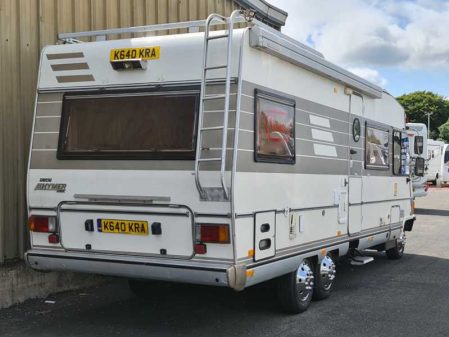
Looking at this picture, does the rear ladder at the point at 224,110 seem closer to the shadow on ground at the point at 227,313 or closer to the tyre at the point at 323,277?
the shadow on ground at the point at 227,313

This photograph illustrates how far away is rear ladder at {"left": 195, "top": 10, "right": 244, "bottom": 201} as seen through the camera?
4.84 m

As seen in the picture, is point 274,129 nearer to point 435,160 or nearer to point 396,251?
point 396,251

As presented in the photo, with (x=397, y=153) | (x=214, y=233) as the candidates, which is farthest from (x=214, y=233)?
(x=397, y=153)

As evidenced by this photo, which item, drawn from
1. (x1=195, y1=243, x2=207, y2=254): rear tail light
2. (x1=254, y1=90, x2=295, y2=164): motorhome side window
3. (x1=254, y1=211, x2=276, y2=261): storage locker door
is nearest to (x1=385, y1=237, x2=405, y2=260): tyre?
(x1=254, y1=90, x2=295, y2=164): motorhome side window

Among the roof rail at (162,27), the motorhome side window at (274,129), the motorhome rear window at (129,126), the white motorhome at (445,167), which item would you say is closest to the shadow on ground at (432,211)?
the white motorhome at (445,167)

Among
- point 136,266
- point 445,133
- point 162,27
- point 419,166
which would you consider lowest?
point 136,266

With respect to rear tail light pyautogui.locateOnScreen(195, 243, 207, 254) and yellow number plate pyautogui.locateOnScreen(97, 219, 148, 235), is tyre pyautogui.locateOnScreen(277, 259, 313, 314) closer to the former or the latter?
rear tail light pyautogui.locateOnScreen(195, 243, 207, 254)

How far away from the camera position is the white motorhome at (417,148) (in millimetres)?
11016

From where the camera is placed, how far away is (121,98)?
5559mm

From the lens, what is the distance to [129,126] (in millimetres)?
5488

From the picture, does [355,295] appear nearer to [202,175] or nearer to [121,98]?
[202,175]

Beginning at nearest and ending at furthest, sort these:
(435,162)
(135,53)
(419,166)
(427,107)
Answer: (135,53) → (419,166) → (435,162) → (427,107)

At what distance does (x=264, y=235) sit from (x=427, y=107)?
76.7 metres

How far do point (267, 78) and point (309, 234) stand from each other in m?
1.82
